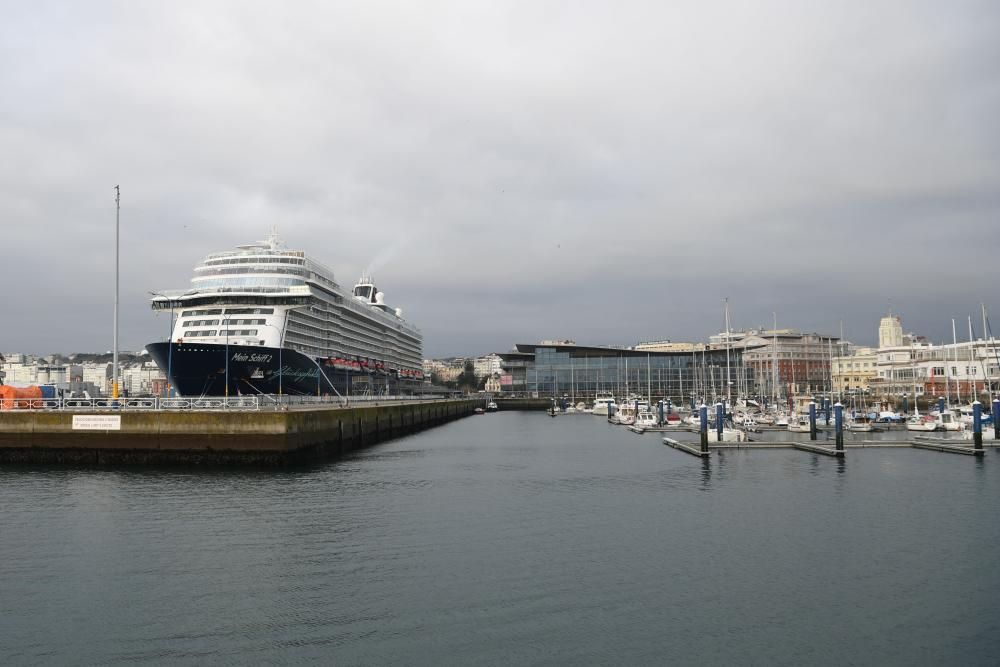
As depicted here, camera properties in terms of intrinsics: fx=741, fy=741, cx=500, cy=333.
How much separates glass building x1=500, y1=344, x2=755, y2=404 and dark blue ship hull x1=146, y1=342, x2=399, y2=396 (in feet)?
287

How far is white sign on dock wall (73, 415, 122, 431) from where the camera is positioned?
3628 centimetres

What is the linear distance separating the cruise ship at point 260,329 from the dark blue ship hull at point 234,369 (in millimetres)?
74

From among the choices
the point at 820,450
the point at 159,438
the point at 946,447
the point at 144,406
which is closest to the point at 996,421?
the point at 946,447

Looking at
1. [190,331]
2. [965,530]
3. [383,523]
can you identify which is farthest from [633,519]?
[190,331]

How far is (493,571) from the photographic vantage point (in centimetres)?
1780

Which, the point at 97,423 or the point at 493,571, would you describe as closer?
the point at 493,571

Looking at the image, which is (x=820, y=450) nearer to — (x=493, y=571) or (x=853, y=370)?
(x=493, y=571)

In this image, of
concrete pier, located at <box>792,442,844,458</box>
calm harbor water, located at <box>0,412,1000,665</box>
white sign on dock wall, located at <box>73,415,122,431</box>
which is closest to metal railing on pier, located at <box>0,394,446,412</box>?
white sign on dock wall, located at <box>73,415,122,431</box>

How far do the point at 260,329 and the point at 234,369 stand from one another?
21.7ft

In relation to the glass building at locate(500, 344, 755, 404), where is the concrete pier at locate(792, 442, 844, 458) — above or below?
below

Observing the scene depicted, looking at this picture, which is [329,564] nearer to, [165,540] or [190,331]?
[165,540]

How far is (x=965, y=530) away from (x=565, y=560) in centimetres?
1316

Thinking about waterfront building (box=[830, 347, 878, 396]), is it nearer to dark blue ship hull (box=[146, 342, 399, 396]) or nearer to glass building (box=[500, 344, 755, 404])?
glass building (box=[500, 344, 755, 404])

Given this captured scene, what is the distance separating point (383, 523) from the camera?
23.4 metres
